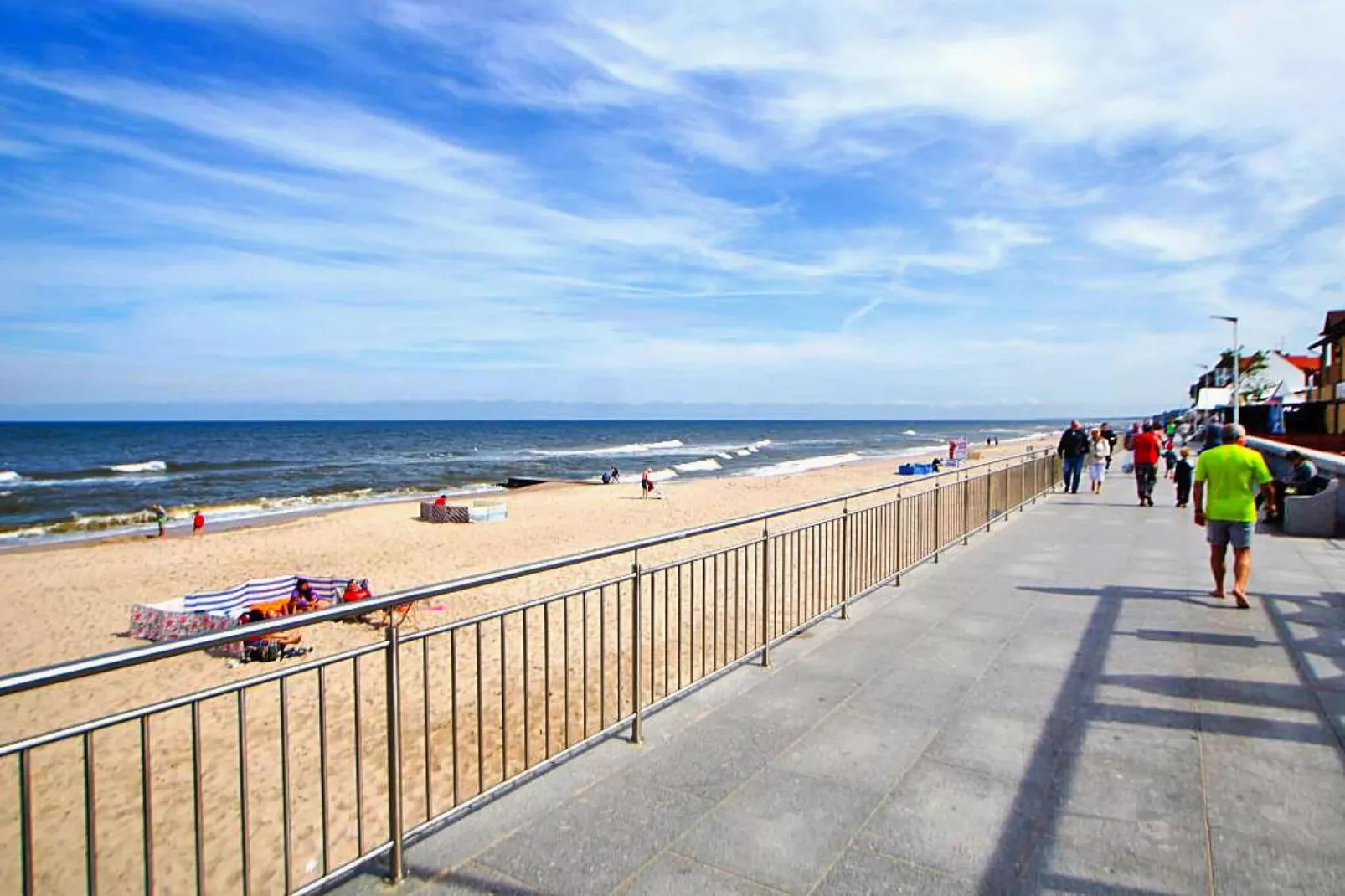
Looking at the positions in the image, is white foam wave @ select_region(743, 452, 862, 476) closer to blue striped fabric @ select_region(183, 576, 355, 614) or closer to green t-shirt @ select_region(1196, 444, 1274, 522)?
blue striped fabric @ select_region(183, 576, 355, 614)

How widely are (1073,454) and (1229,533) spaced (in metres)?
10.2

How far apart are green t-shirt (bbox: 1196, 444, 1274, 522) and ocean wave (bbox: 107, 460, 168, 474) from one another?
56699 mm

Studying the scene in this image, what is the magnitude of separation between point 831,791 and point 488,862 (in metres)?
1.48

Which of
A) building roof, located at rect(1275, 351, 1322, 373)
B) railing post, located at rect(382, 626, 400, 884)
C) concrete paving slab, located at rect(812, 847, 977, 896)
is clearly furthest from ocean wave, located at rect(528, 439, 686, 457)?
concrete paving slab, located at rect(812, 847, 977, 896)

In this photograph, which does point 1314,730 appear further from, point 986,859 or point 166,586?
point 166,586

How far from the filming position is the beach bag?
948cm

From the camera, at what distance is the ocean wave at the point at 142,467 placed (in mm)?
51156

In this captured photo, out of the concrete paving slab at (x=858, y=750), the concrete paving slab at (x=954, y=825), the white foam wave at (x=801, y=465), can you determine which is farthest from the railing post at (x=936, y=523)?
the white foam wave at (x=801, y=465)

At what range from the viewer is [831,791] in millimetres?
3619

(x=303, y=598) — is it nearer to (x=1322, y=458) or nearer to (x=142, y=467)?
(x=1322, y=458)

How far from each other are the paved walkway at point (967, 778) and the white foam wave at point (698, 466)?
152 ft

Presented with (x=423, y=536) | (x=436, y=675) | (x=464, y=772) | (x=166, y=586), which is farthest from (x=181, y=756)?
(x=423, y=536)

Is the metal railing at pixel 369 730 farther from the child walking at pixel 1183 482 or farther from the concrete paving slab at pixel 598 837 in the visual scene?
the child walking at pixel 1183 482

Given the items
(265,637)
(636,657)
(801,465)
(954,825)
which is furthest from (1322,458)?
(801,465)
